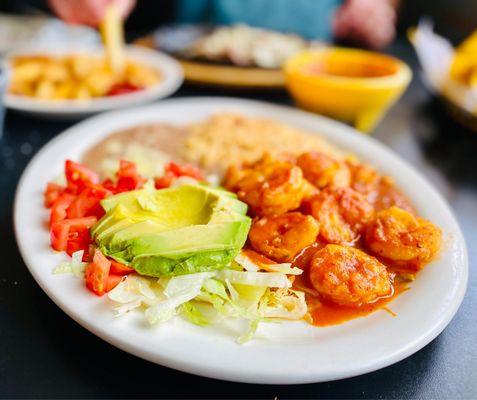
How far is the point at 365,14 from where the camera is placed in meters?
4.41

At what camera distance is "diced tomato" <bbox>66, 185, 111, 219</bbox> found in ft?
5.29

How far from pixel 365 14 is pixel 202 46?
6.07 ft

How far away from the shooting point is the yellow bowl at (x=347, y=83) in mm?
2635

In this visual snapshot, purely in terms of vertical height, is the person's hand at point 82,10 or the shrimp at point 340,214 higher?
the shrimp at point 340,214

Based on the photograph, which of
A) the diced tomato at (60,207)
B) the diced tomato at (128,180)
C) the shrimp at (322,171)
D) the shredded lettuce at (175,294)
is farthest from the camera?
the shrimp at (322,171)

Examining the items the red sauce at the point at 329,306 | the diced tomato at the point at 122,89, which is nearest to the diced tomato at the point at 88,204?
the red sauce at the point at 329,306

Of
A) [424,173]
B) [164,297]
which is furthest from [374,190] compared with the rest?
[164,297]

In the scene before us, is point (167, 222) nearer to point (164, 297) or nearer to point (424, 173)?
point (164, 297)

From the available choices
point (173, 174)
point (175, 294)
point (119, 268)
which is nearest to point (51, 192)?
point (173, 174)

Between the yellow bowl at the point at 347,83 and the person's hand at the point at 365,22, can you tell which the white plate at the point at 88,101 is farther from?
the person's hand at the point at 365,22

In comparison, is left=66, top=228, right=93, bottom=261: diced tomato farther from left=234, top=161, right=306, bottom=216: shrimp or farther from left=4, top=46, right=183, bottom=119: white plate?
Result: left=4, top=46, right=183, bottom=119: white plate

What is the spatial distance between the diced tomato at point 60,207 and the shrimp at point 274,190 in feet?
1.82

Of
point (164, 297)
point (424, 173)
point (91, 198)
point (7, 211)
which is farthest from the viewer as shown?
point (424, 173)

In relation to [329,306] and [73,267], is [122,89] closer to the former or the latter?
[73,267]
